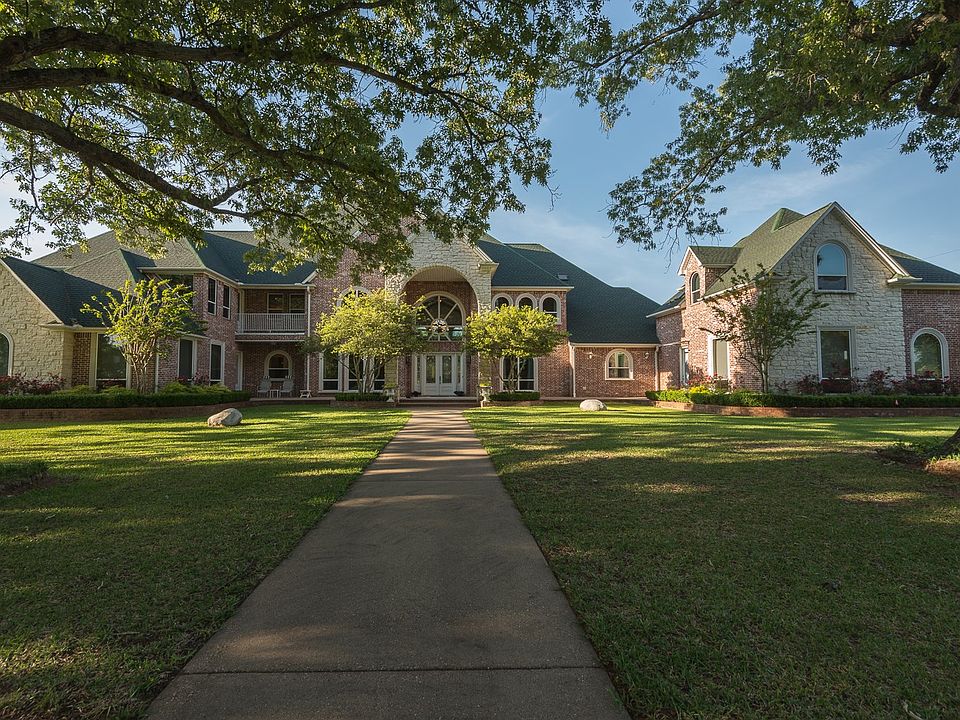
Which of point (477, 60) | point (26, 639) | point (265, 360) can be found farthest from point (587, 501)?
point (265, 360)

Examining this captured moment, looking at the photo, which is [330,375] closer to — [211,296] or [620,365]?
[211,296]

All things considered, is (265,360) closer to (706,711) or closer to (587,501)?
(587,501)

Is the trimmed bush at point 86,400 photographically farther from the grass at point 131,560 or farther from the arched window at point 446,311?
the arched window at point 446,311

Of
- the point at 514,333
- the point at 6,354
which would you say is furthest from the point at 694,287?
the point at 6,354

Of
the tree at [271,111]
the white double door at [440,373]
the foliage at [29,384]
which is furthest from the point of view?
the white double door at [440,373]

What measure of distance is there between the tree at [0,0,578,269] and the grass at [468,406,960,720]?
5.51 meters

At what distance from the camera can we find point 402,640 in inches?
86.0

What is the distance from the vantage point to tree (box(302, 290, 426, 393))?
18.8 metres

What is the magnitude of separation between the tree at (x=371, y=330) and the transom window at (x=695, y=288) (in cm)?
1286

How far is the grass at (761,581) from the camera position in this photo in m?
1.81

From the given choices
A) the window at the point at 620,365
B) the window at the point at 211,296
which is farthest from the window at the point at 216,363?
the window at the point at 620,365

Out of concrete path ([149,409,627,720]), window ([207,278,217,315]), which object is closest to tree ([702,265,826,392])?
concrete path ([149,409,627,720])

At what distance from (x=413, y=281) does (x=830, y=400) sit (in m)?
18.8

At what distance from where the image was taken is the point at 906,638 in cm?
215
